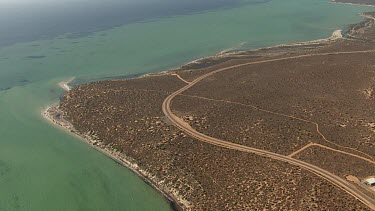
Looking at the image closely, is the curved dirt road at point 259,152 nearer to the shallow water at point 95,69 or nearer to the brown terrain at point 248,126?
the brown terrain at point 248,126

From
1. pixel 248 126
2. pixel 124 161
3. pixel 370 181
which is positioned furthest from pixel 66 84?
pixel 370 181

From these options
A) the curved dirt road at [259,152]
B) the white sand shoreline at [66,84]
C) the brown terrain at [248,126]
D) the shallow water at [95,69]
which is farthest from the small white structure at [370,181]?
the white sand shoreline at [66,84]

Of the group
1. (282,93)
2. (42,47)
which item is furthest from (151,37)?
(282,93)

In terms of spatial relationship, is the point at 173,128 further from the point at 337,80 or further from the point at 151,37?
the point at 151,37

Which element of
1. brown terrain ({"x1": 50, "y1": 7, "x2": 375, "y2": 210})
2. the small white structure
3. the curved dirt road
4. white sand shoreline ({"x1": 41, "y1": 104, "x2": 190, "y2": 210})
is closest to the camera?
the curved dirt road

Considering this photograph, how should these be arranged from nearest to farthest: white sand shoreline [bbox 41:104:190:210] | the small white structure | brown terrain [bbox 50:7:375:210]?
the small white structure, brown terrain [bbox 50:7:375:210], white sand shoreline [bbox 41:104:190:210]

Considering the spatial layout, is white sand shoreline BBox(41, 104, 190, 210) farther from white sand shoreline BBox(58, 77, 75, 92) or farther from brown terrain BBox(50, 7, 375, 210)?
white sand shoreline BBox(58, 77, 75, 92)

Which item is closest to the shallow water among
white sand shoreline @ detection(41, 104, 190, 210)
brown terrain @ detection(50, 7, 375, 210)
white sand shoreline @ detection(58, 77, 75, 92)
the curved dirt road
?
white sand shoreline @ detection(41, 104, 190, 210)
